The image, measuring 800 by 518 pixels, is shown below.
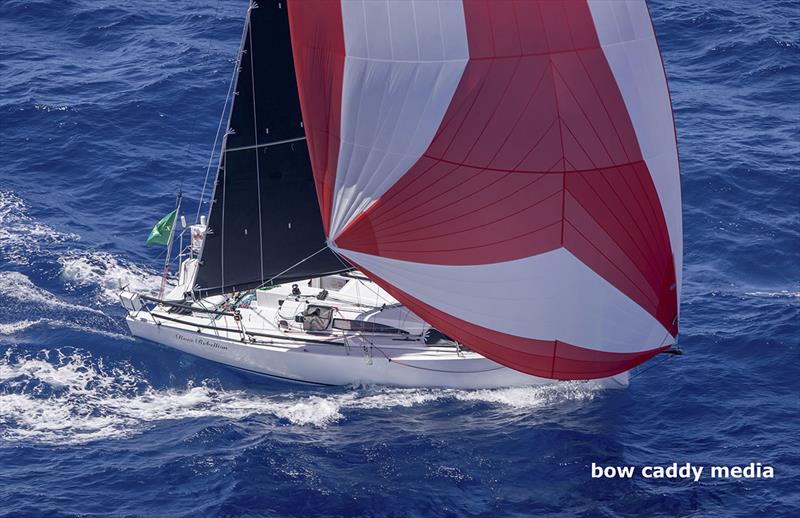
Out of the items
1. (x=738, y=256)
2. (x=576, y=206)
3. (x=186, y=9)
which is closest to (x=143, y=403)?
(x=576, y=206)

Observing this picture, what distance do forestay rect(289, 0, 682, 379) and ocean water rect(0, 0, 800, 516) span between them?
13.5 ft

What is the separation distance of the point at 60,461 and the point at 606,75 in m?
18.2

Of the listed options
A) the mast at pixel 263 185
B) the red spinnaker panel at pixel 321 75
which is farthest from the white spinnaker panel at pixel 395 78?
the mast at pixel 263 185

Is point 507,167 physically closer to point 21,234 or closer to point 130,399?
point 130,399

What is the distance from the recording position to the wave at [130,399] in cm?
3509

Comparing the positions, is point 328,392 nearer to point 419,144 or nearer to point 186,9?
point 419,144

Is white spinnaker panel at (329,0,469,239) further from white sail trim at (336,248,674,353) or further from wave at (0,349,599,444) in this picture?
wave at (0,349,599,444)

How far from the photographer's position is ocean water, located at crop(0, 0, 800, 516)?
104ft

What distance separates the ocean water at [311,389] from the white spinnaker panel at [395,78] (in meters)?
8.45

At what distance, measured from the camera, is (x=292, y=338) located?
3812 centimetres

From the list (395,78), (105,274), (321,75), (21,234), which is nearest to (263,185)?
(321,75)

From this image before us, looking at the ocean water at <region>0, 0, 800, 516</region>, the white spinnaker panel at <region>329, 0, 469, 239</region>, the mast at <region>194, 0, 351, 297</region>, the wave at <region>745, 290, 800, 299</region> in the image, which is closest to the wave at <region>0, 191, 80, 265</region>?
the ocean water at <region>0, 0, 800, 516</region>

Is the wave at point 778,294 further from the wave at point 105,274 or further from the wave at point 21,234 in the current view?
the wave at point 21,234

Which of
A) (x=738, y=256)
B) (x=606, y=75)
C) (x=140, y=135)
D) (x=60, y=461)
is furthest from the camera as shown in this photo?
(x=140, y=135)
